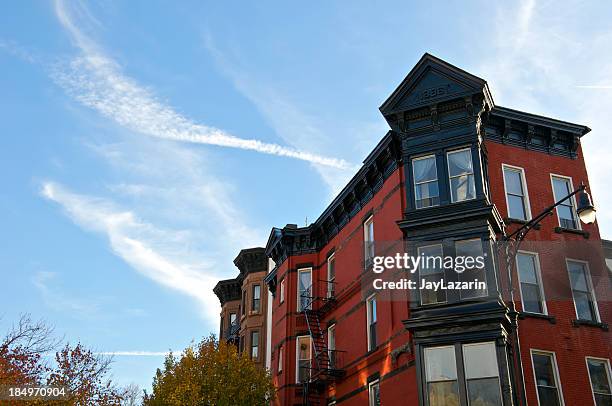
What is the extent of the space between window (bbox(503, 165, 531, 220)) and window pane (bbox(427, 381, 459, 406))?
299 inches

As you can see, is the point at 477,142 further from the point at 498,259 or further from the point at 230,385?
the point at 230,385

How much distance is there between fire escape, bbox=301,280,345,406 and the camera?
3052cm

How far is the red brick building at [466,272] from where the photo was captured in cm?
2161

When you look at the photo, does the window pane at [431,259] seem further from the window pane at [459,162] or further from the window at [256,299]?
the window at [256,299]

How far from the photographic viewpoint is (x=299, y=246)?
122ft

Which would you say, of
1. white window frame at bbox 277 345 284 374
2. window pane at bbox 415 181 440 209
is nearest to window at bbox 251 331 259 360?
white window frame at bbox 277 345 284 374

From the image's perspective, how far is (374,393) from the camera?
2627 cm

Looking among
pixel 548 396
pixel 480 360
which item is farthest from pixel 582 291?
pixel 480 360

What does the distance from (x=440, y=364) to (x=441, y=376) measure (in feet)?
1.39

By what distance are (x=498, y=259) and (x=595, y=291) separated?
4661 millimetres

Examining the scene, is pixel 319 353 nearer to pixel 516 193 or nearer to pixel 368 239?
pixel 368 239

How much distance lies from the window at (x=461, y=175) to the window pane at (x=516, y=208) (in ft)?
7.28

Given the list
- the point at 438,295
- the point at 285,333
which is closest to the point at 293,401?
the point at 285,333

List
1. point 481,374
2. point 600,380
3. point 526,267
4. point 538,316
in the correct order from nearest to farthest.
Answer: point 481,374, point 600,380, point 538,316, point 526,267
